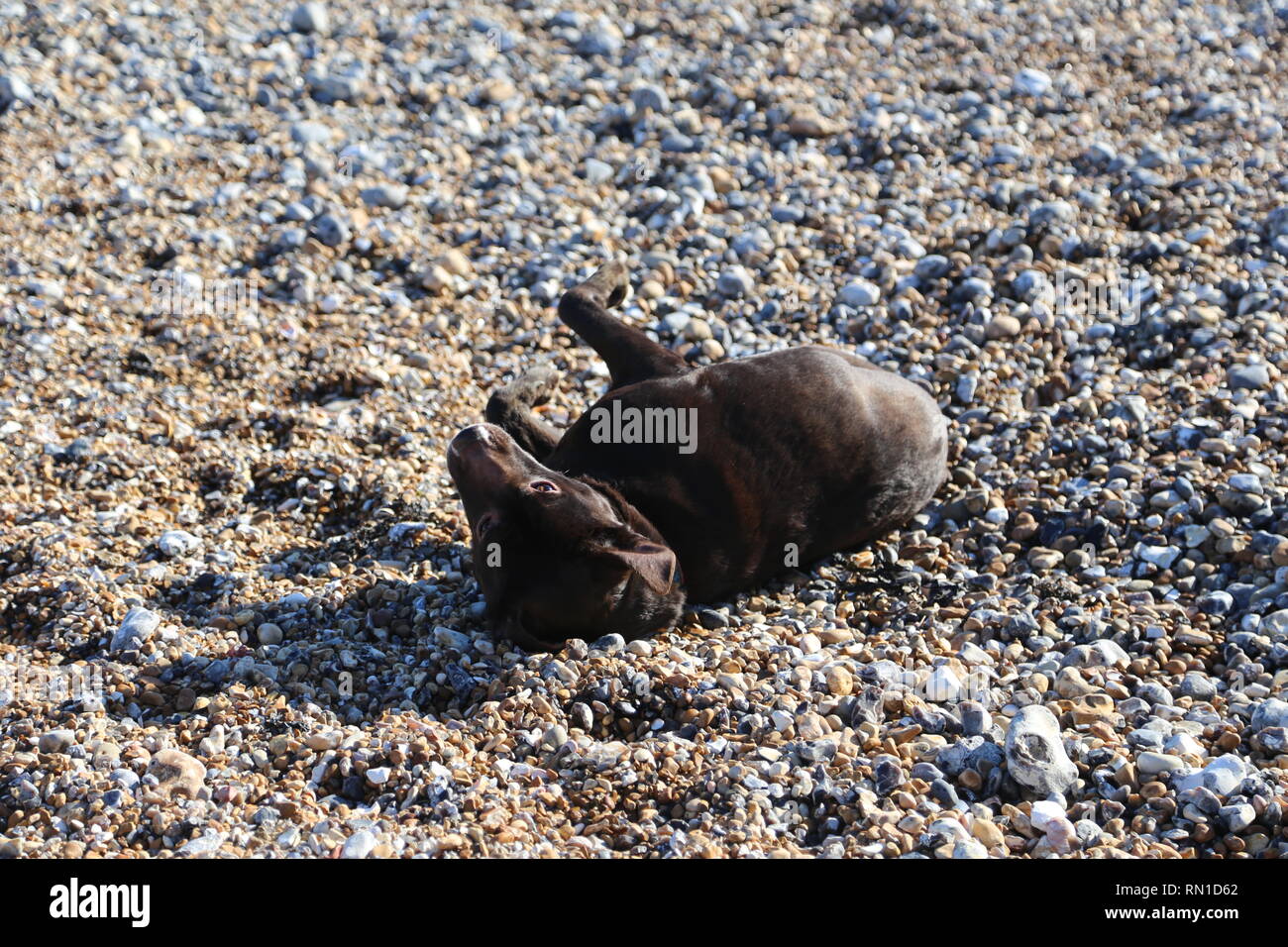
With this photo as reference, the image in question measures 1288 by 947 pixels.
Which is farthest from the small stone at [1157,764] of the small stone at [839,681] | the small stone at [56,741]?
the small stone at [56,741]

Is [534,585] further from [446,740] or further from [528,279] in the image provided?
[528,279]

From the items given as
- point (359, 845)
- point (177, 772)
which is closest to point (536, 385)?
point (177, 772)

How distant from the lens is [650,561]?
538cm

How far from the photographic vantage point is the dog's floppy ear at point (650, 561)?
532cm

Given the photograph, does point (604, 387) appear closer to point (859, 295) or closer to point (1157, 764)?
point (859, 295)

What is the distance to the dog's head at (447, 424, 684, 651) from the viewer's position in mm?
5293

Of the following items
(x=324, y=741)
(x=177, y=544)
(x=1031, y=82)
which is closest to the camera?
(x=324, y=741)

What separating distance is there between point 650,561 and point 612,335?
1660 mm

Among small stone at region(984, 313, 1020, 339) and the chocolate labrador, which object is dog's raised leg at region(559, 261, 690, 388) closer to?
the chocolate labrador

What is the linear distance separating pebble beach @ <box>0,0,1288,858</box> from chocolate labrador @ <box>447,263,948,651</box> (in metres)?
0.21

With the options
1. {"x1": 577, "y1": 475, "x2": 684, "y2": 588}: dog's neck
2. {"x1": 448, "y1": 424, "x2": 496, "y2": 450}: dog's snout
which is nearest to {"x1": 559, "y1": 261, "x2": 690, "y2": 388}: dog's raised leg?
{"x1": 577, "y1": 475, "x2": 684, "y2": 588}: dog's neck

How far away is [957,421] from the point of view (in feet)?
23.0

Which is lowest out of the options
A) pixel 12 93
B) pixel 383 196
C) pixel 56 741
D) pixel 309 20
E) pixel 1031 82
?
pixel 56 741

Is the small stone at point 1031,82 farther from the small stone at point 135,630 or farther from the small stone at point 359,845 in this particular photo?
the small stone at point 359,845
